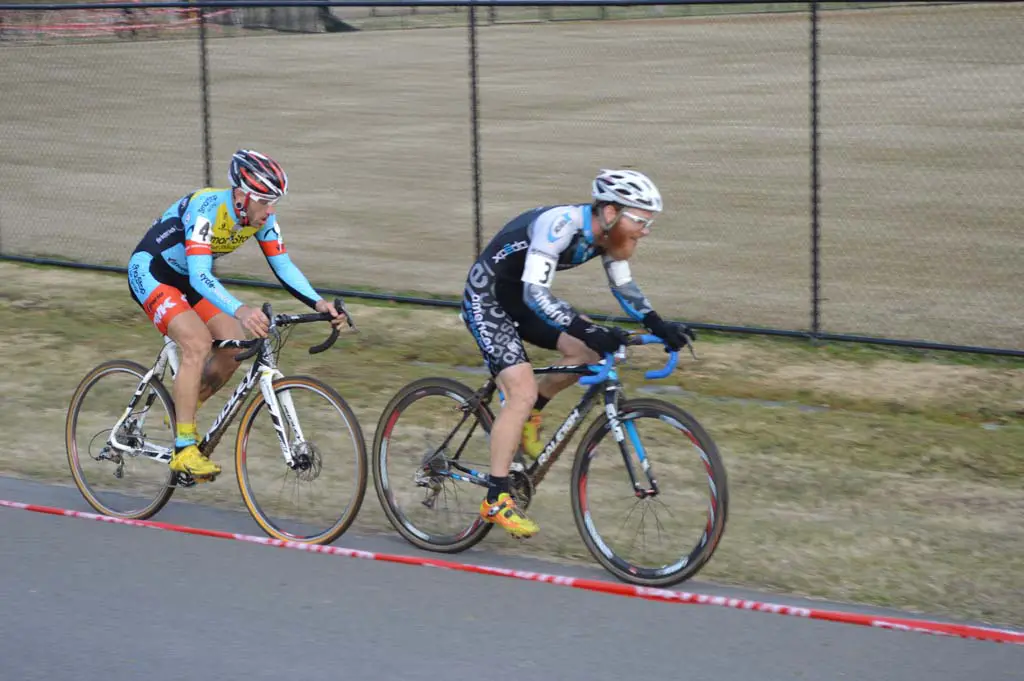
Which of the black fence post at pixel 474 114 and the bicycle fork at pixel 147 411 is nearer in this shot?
the bicycle fork at pixel 147 411

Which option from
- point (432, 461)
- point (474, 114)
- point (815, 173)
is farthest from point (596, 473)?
point (474, 114)

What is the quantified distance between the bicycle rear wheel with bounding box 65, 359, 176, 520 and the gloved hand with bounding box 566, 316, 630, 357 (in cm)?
230

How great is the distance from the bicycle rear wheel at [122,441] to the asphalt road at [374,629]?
2.23 ft

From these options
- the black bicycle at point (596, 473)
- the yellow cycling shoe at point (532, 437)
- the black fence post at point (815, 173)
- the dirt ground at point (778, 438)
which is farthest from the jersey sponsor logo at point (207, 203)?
the black fence post at point (815, 173)

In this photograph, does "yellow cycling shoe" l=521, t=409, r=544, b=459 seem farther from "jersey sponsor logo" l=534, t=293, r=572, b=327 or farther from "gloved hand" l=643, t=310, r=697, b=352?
"gloved hand" l=643, t=310, r=697, b=352

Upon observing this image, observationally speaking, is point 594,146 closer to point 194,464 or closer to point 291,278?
point 291,278

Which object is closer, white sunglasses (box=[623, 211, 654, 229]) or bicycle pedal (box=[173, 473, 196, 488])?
white sunglasses (box=[623, 211, 654, 229])

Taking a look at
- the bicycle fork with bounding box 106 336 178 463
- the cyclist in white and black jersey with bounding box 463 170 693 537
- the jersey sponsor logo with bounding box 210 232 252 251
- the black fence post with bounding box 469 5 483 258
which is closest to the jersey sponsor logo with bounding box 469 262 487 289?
the cyclist in white and black jersey with bounding box 463 170 693 537

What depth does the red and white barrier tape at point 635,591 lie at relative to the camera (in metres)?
5.75

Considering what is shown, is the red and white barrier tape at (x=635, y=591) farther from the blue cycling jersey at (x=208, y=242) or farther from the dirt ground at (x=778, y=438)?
the blue cycling jersey at (x=208, y=242)

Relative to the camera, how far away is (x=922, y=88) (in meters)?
23.9

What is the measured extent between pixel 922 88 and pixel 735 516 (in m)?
18.2

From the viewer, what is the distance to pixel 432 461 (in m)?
7.05

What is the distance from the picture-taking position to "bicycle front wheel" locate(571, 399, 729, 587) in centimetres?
608
